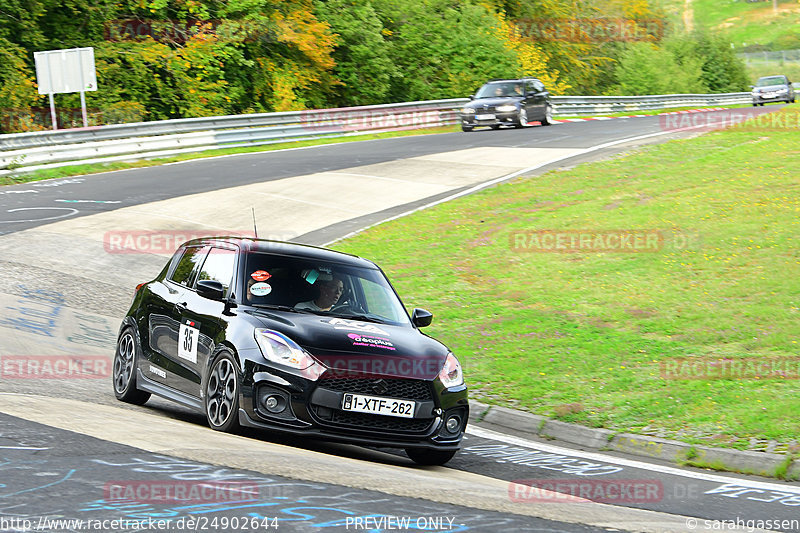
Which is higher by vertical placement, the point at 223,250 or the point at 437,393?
the point at 223,250

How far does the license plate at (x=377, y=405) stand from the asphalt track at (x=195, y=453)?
0.42 metres

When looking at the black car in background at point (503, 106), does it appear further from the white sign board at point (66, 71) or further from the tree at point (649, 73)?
the tree at point (649, 73)

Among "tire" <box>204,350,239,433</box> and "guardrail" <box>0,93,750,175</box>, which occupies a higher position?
"guardrail" <box>0,93,750,175</box>

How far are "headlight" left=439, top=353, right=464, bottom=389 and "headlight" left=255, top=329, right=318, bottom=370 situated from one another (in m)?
1.09

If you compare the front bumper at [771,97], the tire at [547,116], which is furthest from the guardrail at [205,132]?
the front bumper at [771,97]

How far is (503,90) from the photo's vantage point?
3616cm

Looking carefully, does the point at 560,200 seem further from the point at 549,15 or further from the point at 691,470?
the point at 549,15

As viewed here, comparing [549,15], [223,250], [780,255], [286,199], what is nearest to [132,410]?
[223,250]

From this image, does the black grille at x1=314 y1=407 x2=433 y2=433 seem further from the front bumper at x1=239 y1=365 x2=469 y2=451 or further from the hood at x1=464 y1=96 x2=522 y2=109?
the hood at x1=464 y1=96 x2=522 y2=109

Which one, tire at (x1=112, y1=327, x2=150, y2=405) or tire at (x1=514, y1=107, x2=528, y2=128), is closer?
tire at (x1=112, y1=327, x2=150, y2=405)

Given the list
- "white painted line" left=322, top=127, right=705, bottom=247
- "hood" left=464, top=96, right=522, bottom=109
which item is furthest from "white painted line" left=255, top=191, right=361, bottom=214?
"hood" left=464, top=96, right=522, bottom=109

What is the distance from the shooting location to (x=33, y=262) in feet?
51.2

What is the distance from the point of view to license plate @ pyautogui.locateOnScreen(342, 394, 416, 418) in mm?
7473

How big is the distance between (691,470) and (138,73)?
113 ft
